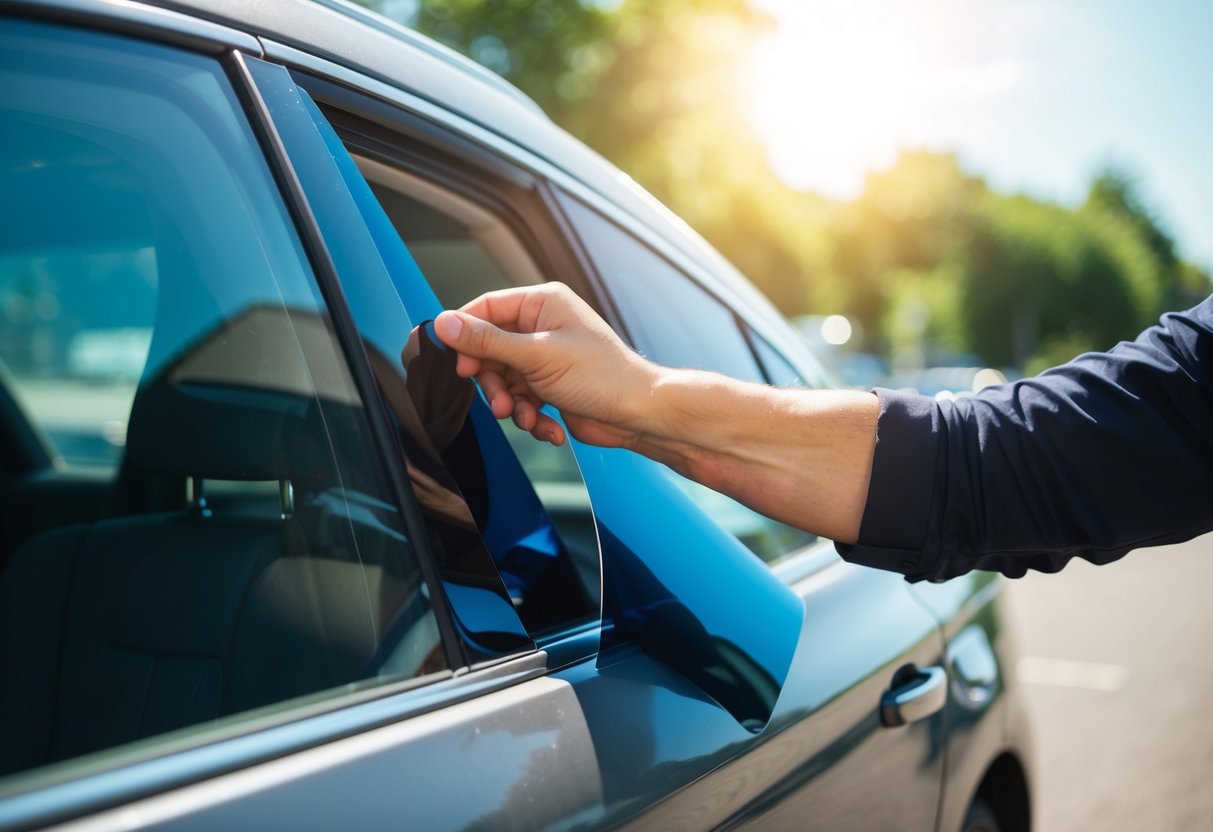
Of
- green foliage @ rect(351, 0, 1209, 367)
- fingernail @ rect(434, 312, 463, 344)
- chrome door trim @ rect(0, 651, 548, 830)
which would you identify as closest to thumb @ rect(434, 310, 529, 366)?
fingernail @ rect(434, 312, 463, 344)

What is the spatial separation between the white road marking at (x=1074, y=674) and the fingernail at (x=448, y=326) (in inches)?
197

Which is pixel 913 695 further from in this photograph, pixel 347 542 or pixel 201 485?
pixel 201 485

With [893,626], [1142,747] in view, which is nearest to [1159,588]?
[1142,747]

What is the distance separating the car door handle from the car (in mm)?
29

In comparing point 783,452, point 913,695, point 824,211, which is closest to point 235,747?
point 783,452

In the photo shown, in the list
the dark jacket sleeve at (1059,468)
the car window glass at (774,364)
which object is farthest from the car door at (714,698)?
the car window glass at (774,364)

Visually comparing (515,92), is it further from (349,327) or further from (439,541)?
(439,541)

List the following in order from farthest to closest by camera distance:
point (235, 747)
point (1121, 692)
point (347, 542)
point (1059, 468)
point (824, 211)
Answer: point (824, 211)
point (1121, 692)
point (1059, 468)
point (347, 542)
point (235, 747)

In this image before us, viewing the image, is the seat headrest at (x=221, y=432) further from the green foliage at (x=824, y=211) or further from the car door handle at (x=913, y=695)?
the green foliage at (x=824, y=211)

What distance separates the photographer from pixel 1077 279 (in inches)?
2183

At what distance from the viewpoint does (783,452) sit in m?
1.49

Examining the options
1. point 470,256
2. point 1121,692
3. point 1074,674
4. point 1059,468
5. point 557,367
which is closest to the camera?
point 557,367

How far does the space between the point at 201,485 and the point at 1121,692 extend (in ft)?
17.0

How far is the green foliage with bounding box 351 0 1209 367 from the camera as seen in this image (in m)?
13.7
